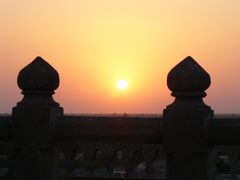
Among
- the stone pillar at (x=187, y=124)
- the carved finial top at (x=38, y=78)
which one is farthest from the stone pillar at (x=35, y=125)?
the stone pillar at (x=187, y=124)

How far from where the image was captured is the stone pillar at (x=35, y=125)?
716 centimetres

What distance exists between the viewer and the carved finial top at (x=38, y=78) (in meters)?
7.16

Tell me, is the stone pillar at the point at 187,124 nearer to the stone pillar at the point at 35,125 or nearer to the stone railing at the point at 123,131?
the stone railing at the point at 123,131

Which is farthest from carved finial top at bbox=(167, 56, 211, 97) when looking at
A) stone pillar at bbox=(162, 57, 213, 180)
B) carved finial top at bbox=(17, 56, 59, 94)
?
carved finial top at bbox=(17, 56, 59, 94)

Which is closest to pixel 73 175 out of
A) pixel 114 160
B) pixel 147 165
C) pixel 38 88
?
pixel 114 160

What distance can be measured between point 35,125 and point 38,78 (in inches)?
22.0

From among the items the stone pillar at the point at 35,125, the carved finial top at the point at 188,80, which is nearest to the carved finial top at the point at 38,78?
the stone pillar at the point at 35,125

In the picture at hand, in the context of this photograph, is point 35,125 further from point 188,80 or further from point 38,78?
point 188,80

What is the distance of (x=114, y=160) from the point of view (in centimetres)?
884

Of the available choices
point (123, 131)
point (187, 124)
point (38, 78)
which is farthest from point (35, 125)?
point (187, 124)

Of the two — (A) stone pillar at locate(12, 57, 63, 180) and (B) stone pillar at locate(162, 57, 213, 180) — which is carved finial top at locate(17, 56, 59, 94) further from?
(B) stone pillar at locate(162, 57, 213, 180)

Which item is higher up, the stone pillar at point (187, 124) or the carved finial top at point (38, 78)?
the carved finial top at point (38, 78)

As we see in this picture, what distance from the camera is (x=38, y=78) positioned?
23.4 feet

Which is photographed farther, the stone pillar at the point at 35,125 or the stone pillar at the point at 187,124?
the stone pillar at the point at 35,125
